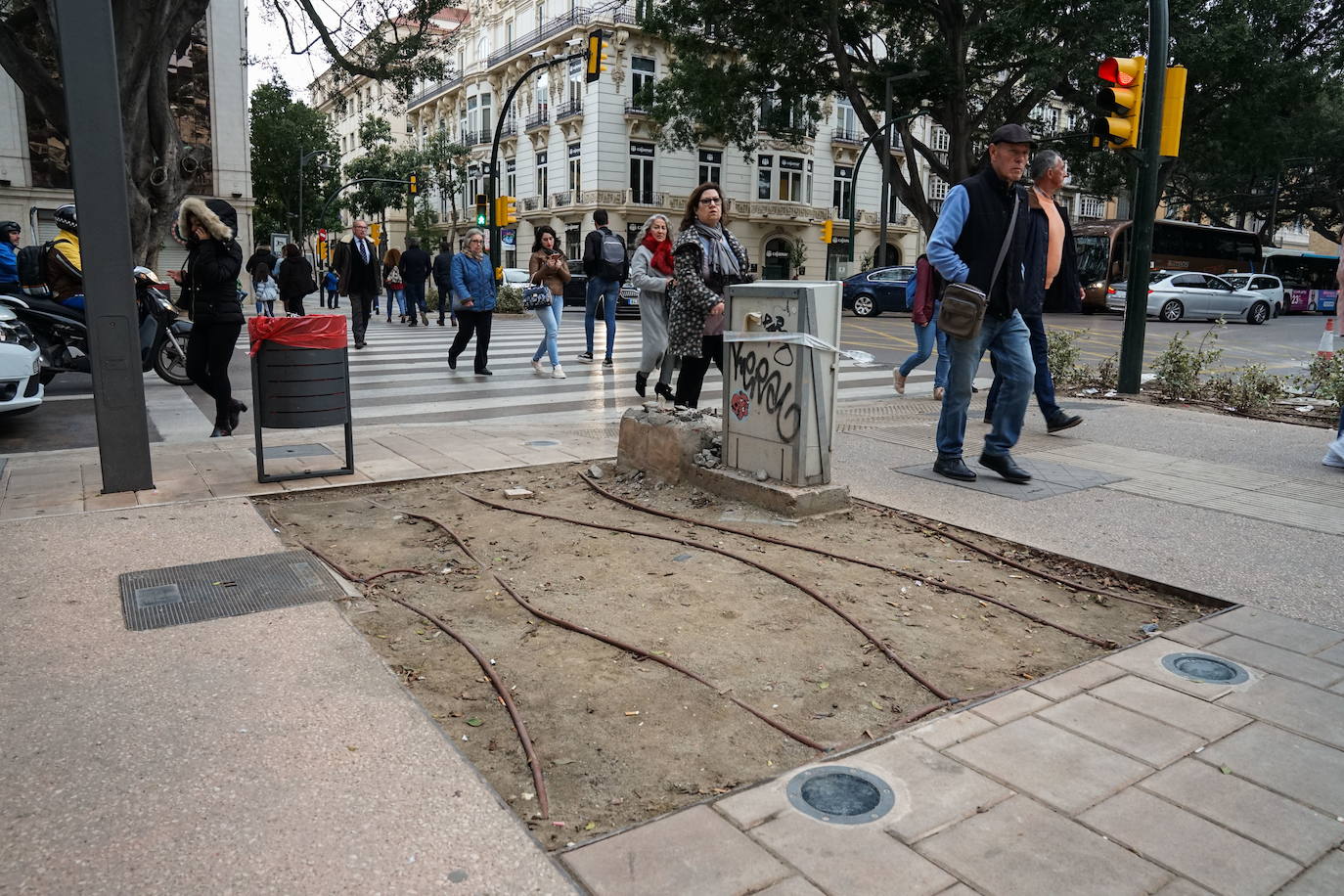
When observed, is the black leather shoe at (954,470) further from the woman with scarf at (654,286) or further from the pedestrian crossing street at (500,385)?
the pedestrian crossing street at (500,385)

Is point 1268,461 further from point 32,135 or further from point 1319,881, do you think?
point 32,135

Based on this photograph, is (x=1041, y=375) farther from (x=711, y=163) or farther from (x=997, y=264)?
(x=711, y=163)

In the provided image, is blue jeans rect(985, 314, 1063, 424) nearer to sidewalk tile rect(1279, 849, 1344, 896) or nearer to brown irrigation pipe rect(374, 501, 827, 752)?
brown irrigation pipe rect(374, 501, 827, 752)

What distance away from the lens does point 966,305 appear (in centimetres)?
566

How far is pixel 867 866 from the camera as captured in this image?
2180mm

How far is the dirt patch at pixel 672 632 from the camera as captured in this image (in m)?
2.75

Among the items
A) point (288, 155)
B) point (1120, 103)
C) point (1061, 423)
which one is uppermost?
point (288, 155)

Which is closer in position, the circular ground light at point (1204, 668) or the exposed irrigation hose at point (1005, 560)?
the circular ground light at point (1204, 668)

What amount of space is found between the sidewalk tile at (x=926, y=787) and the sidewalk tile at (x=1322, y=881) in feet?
2.00

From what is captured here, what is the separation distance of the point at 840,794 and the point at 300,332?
4408mm

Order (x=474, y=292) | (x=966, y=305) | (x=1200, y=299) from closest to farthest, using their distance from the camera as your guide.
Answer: (x=966, y=305) < (x=474, y=292) < (x=1200, y=299)

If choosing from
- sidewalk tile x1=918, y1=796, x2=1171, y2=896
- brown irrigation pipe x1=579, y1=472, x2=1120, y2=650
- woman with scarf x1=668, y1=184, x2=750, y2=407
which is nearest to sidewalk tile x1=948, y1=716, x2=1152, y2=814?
sidewalk tile x1=918, y1=796, x2=1171, y2=896

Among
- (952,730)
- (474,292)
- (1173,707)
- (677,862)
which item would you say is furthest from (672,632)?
(474,292)

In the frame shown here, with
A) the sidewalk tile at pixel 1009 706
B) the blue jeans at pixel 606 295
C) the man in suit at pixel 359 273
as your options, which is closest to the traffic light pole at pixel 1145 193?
the blue jeans at pixel 606 295
